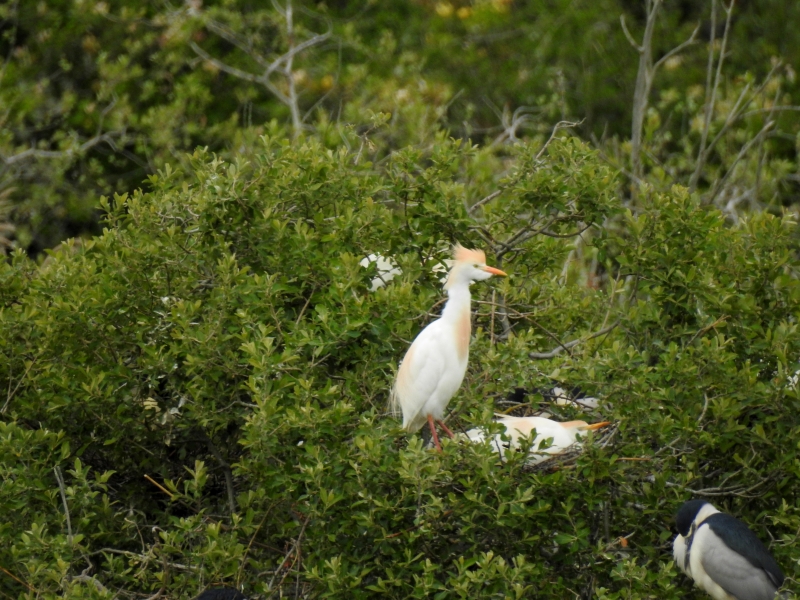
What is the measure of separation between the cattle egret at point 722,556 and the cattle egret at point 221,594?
151 centimetres

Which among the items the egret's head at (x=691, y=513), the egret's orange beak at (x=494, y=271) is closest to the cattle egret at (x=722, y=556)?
the egret's head at (x=691, y=513)

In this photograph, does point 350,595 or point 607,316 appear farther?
point 607,316

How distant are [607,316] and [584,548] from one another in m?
1.02

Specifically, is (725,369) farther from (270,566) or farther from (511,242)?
(270,566)

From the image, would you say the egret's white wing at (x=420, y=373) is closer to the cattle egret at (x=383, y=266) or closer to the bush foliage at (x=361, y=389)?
the bush foliage at (x=361, y=389)

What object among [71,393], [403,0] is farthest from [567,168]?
[403,0]

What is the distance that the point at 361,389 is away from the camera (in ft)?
13.1

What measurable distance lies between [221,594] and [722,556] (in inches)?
70.6

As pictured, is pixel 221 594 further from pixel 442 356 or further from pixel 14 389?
pixel 14 389

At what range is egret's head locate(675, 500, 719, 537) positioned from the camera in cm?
385

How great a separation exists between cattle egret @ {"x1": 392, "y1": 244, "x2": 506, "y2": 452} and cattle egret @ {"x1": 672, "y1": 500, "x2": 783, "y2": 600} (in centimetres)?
91

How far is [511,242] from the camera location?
4.44m

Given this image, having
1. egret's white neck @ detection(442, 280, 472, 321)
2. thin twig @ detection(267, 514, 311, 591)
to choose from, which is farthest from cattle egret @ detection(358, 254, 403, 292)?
thin twig @ detection(267, 514, 311, 591)

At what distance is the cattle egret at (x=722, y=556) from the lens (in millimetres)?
3881
